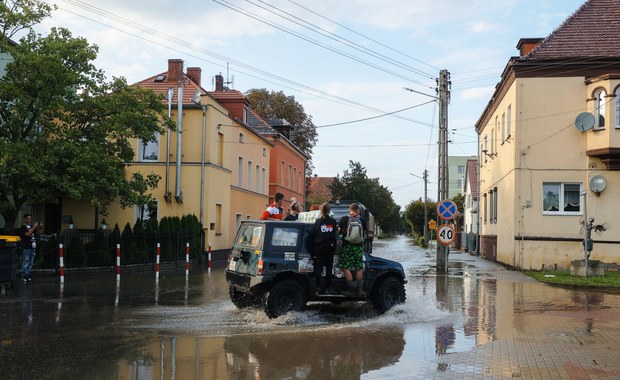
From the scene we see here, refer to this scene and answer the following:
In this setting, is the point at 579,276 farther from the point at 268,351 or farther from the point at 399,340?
the point at 268,351

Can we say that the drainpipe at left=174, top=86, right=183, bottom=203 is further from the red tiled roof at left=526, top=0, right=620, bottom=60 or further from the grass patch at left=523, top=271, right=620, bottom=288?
the grass patch at left=523, top=271, right=620, bottom=288

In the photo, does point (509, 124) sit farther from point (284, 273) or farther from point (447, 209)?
point (284, 273)

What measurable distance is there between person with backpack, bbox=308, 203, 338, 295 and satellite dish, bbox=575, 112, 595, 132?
593 inches

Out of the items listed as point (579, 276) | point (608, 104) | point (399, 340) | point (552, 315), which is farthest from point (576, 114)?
point (399, 340)

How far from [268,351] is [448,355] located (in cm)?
228

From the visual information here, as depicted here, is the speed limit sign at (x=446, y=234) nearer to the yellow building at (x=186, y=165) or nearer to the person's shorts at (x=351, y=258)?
the person's shorts at (x=351, y=258)

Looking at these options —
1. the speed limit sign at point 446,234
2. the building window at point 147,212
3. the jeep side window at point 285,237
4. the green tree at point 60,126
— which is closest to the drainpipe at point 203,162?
the building window at point 147,212

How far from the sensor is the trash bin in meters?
14.1

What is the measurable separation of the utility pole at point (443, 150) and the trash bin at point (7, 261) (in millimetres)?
13720

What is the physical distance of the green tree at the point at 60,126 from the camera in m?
18.4

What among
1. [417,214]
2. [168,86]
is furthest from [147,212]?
[417,214]

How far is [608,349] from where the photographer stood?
27.1 ft

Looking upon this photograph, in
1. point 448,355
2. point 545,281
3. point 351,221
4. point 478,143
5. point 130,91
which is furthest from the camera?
point 478,143

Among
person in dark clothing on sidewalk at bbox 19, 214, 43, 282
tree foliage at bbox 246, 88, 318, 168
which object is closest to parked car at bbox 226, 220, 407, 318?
person in dark clothing on sidewalk at bbox 19, 214, 43, 282
